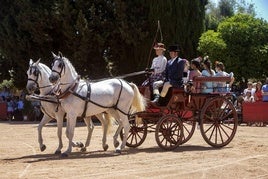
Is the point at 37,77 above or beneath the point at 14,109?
above

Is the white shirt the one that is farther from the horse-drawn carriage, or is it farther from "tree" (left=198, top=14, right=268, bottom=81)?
"tree" (left=198, top=14, right=268, bottom=81)

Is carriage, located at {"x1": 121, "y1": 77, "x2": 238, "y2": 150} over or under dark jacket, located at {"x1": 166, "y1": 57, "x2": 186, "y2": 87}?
under

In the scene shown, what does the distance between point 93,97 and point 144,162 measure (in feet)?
7.34

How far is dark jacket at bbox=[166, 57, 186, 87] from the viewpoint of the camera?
39.4 feet

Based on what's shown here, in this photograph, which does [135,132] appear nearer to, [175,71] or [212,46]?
[175,71]

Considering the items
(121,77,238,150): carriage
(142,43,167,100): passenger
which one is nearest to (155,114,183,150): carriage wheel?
(121,77,238,150): carriage

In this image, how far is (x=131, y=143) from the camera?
12.9 m

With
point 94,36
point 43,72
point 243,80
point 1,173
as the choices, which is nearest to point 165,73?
point 43,72

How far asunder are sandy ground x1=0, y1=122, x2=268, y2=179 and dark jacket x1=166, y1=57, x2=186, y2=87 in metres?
1.61

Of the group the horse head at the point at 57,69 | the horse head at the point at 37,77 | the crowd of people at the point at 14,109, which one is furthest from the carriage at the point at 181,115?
the crowd of people at the point at 14,109

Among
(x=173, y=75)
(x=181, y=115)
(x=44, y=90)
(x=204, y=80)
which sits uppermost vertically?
(x=173, y=75)

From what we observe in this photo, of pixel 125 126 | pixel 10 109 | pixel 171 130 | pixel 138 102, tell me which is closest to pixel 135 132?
pixel 125 126

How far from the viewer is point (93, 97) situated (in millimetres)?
11539

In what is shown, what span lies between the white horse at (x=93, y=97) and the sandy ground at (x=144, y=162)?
2.55 feet
